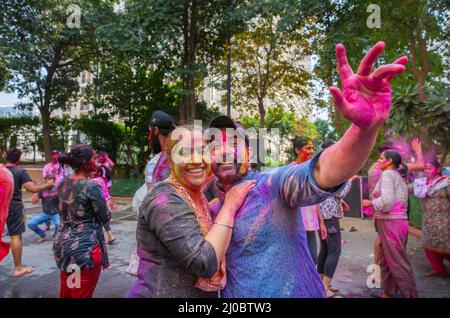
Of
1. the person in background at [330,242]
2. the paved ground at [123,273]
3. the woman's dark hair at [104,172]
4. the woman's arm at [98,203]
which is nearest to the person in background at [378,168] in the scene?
the person in background at [330,242]

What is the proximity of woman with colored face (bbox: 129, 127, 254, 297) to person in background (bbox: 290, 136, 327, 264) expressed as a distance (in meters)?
2.53

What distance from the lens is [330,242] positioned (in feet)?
14.0

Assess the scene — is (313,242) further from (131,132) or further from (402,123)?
(131,132)

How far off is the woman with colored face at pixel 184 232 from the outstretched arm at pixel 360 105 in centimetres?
46

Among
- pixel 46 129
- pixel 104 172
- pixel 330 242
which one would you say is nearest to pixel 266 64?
pixel 46 129

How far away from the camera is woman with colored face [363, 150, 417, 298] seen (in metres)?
3.93

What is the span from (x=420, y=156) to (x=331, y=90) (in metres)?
4.44

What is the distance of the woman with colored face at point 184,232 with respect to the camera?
1.42m

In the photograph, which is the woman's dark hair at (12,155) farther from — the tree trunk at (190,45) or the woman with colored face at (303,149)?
the tree trunk at (190,45)

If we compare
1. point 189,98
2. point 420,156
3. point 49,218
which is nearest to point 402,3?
point 420,156

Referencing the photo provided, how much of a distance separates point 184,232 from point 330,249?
129 inches

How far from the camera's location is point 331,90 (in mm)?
1222

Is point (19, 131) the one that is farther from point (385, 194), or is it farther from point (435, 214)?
point (435, 214)

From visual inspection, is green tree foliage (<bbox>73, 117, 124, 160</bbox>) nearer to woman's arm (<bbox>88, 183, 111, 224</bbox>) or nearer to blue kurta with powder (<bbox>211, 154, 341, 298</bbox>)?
woman's arm (<bbox>88, 183, 111, 224</bbox>)
